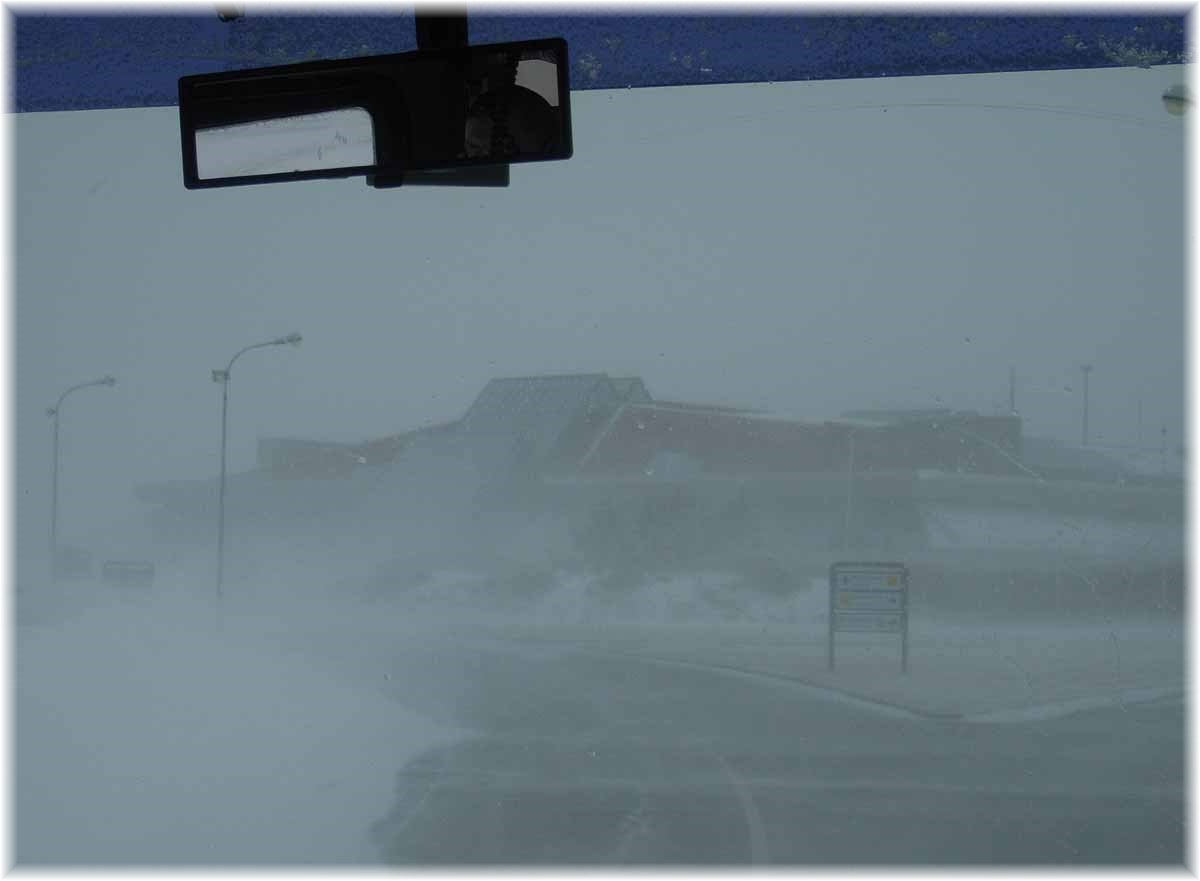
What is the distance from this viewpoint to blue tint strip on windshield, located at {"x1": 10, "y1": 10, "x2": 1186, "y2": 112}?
5.82ft

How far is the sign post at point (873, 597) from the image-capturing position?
309cm

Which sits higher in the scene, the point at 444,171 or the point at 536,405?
the point at 444,171

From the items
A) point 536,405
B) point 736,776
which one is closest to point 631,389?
point 536,405

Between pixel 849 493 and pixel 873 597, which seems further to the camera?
pixel 849 493

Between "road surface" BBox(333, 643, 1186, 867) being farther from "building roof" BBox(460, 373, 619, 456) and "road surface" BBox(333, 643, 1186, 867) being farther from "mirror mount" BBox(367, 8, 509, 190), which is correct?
"mirror mount" BBox(367, 8, 509, 190)

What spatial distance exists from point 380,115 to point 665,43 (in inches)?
29.4

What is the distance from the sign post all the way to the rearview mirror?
2.14 m

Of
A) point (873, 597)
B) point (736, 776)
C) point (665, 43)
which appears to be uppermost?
point (665, 43)

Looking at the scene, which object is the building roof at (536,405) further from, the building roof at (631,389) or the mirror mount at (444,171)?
the mirror mount at (444,171)

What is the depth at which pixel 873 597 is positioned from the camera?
10.2 ft

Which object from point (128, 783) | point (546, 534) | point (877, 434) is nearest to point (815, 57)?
point (877, 434)

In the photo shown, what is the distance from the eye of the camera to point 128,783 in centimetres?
306

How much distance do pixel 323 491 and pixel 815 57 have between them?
2003 millimetres

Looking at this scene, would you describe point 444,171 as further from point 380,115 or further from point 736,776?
point 736,776
